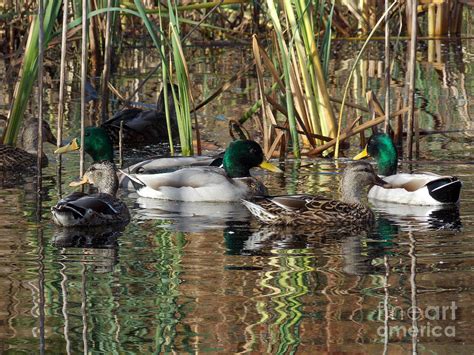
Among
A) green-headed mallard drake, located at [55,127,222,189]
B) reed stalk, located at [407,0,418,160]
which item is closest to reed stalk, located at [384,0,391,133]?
reed stalk, located at [407,0,418,160]

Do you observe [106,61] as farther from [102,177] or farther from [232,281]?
[232,281]

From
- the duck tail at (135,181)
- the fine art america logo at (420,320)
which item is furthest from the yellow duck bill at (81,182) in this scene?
the fine art america logo at (420,320)

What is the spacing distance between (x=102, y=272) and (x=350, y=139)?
18.0ft

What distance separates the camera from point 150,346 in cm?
531

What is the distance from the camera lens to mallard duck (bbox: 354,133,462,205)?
358 inches

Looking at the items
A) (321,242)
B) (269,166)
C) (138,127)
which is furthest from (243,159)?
(138,127)

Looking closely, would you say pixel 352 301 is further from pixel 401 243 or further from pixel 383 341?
pixel 401 243

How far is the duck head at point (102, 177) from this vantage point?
354 inches

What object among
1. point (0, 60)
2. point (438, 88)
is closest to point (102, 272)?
point (438, 88)

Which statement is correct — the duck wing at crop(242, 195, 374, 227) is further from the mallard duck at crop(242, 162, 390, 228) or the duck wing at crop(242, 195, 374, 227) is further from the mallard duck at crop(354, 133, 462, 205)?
the mallard duck at crop(354, 133, 462, 205)

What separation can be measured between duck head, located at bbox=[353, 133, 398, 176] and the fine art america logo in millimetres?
4077

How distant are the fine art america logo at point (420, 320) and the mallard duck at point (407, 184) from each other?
10.3 feet

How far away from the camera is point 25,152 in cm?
1088

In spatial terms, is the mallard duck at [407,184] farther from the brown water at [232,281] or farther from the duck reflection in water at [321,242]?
the duck reflection in water at [321,242]
